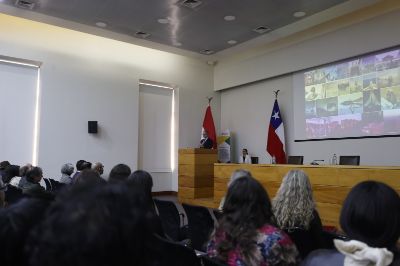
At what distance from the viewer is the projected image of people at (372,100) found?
21.4 feet

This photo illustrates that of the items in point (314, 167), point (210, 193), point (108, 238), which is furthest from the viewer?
point (210, 193)

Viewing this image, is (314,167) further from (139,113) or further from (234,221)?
(139,113)

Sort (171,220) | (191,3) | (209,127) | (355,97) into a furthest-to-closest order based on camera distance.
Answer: (209,127) < (355,97) < (191,3) < (171,220)

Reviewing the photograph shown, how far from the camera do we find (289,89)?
8336 millimetres

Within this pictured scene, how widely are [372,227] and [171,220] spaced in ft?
8.69

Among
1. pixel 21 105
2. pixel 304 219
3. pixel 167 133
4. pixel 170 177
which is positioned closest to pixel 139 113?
pixel 167 133

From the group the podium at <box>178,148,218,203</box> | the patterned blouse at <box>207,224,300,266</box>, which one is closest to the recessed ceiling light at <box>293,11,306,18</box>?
the podium at <box>178,148,218,203</box>

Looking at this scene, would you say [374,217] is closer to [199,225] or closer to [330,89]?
[199,225]

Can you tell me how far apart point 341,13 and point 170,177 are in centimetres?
581

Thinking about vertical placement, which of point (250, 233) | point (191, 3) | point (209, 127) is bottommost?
point (250, 233)

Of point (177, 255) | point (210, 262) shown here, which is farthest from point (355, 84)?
point (210, 262)

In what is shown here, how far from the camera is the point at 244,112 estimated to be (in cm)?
956

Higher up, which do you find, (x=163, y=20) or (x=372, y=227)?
(x=163, y=20)

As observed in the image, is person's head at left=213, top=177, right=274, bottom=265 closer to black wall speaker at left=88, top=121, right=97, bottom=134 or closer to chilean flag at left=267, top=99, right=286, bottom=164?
chilean flag at left=267, top=99, right=286, bottom=164
